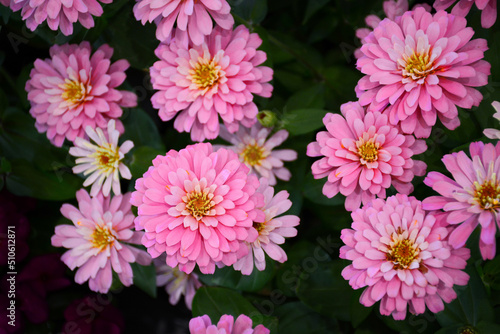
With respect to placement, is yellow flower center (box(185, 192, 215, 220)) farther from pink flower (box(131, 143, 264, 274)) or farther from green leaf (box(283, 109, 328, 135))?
green leaf (box(283, 109, 328, 135))

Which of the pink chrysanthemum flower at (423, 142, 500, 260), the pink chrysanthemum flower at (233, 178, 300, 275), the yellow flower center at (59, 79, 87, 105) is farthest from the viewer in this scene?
the yellow flower center at (59, 79, 87, 105)

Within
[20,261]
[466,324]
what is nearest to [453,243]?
[466,324]

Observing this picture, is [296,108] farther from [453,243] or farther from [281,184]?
[453,243]

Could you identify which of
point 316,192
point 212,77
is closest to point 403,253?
point 316,192

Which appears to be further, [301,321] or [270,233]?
[301,321]

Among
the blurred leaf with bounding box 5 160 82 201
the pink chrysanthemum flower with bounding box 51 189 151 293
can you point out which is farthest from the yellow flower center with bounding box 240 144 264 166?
the blurred leaf with bounding box 5 160 82 201

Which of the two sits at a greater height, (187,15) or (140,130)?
(187,15)

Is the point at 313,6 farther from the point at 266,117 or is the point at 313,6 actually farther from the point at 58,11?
the point at 58,11
